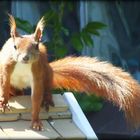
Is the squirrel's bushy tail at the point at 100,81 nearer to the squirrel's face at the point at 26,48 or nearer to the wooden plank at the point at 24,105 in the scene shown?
the wooden plank at the point at 24,105

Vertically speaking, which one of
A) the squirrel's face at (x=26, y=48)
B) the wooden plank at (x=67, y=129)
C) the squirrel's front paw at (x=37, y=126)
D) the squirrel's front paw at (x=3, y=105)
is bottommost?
the wooden plank at (x=67, y=129)

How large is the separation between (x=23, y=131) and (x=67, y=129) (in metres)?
0.17

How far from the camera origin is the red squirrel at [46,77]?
8.04 ft

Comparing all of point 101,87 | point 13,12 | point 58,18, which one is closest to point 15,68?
point 101,87

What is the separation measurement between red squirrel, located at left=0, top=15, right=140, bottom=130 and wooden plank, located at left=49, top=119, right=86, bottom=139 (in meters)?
0.07

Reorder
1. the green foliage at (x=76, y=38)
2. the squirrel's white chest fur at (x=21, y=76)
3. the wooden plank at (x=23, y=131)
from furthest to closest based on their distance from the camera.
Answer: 1. the green foliage at (x=76, y=38)
2. the squirrel's white chest fur at (x=21, y=76)
3. the wooden plank at (x=23, y=131)

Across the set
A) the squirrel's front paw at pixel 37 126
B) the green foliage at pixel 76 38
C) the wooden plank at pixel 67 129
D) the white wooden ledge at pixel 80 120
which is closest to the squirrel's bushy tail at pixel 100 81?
the white wooden ledge at pixel 80 120

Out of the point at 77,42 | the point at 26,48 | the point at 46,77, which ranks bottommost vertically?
the point at 77,42

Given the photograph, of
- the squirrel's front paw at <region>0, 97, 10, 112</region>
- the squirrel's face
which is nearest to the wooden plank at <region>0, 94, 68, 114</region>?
the squirrel's front paw at <region>0, 97, 10, 112</region>

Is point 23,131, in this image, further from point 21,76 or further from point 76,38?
point 76,38

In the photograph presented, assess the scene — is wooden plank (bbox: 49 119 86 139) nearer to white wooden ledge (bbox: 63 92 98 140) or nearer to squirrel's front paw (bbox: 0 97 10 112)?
white wooden ledge (bbox: 63 92 98 140)

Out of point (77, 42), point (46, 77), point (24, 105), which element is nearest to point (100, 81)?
point (46, 77)

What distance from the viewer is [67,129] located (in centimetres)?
246

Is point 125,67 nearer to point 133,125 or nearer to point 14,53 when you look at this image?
point 133,125
